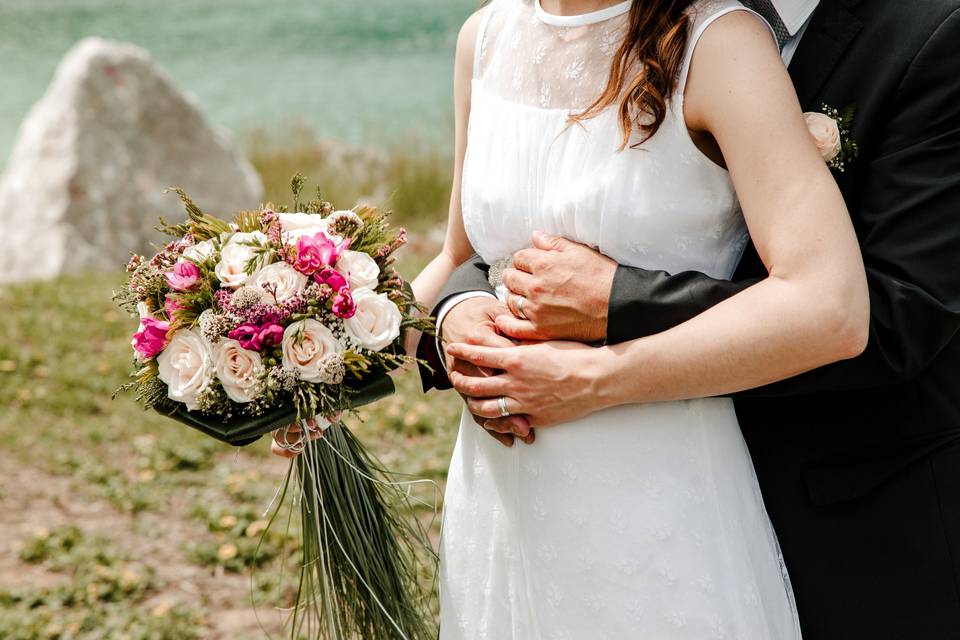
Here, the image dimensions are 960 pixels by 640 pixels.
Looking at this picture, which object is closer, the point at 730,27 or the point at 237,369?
the point at 730,27

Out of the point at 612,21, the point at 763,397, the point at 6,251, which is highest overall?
the point at 6,251

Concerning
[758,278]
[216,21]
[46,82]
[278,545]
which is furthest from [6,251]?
[216,21]

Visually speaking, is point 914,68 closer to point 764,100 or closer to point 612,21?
point 764,100

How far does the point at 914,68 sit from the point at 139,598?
12.0 feet

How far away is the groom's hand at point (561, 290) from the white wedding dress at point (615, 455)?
0.05 m

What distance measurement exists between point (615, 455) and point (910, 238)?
73cm

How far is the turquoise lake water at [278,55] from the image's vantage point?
21594 mm

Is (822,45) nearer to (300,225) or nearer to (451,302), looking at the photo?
(451,302)

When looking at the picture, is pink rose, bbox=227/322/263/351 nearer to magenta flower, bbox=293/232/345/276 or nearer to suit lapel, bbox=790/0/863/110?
magenta flower, bbox=293/232/345/276

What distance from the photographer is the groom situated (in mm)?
1950

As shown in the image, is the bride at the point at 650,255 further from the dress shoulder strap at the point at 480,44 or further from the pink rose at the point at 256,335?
the pink rose at the point at 256,335

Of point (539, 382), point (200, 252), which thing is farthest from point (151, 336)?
Answer: point (539, 382)

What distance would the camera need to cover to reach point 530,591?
2258mm

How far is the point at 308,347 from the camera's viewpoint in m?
2.07
